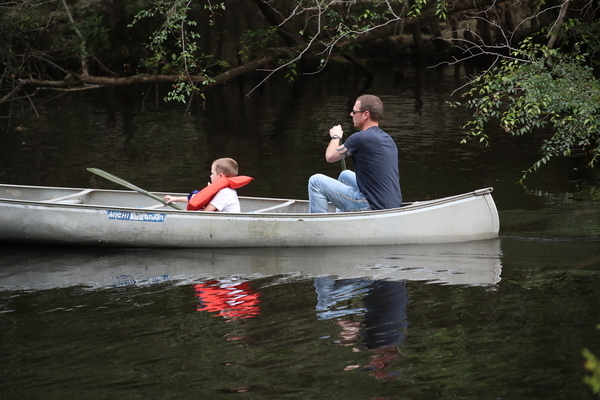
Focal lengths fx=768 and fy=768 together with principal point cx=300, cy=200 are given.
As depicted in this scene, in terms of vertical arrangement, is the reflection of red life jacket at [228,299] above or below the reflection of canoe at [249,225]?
below

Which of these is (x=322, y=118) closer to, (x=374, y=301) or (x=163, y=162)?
(x=163, y=162)

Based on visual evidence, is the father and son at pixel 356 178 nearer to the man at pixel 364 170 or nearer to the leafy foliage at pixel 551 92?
the man at pixel 364 170

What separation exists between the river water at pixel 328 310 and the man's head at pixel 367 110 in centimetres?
116

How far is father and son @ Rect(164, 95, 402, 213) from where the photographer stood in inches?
253

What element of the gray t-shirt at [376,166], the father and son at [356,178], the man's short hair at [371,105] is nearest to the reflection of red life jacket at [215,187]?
the father and son at [356,178]

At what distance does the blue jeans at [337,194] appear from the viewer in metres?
6.87

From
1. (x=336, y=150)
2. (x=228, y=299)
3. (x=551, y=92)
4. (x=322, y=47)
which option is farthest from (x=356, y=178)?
(x=322, y=47)

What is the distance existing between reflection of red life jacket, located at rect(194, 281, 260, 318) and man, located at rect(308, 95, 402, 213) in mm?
1312

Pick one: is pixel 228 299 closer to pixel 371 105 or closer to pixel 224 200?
pixel 224 200

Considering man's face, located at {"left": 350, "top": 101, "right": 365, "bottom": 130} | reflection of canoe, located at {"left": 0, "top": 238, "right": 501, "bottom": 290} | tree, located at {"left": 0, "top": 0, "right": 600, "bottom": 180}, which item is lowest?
reflection of canoe, located at {"left": 0, "top": 238, "right": 501, "bottom": 290}

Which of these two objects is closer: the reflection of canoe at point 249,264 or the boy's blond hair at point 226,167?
the reflection of canoe at point 249,264

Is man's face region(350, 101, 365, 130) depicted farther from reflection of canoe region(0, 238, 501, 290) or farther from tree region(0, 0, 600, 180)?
tree region(0, 0, 600, 180)

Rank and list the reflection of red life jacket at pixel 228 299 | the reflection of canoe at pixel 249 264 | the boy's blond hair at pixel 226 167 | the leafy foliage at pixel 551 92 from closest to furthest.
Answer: the reflection of red life jacket at pixel 228 299 < the reflection of canoe at pixel 249 264 < the boy's blond hair at pixel 226 167 < the leafy foliage at pixel 551 92

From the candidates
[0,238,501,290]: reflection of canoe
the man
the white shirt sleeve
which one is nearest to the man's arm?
the man
